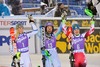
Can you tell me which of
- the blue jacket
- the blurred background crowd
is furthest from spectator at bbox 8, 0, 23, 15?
the blue jacket

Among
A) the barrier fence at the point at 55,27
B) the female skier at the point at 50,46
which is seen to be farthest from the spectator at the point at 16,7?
the female skier at the point at 50,46

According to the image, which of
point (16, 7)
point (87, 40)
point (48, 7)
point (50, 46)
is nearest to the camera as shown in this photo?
point (50, 46)

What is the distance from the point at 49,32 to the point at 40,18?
529 centimetres

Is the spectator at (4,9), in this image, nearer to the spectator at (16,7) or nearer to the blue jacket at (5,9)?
the blue jacket at (5,9)

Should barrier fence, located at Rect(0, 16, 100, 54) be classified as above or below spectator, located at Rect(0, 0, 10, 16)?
below

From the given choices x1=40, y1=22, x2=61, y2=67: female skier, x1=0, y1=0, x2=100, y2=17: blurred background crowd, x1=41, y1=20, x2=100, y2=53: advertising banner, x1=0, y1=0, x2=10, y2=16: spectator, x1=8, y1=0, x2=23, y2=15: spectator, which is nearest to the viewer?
x1=40, y1=22, x2=61, y2=67: female skier

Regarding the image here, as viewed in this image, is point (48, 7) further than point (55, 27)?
Yes

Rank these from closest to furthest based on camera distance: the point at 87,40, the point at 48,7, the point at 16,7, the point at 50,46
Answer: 1. the point at 50,46
2. the point at 87,40
3. the point at 16,7
4. the point at 48,7

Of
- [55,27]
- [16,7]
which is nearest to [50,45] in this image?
[55,27]

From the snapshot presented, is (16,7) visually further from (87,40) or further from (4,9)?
(87,40)

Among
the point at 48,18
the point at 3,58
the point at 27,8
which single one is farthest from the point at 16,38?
the point at 27,8

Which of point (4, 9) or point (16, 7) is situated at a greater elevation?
point (4, 9)

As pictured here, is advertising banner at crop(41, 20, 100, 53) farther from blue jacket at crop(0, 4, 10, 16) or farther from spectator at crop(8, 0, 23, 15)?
spectator at crop(8, 0, 23, 15)

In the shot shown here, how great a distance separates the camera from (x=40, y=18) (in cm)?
1455
